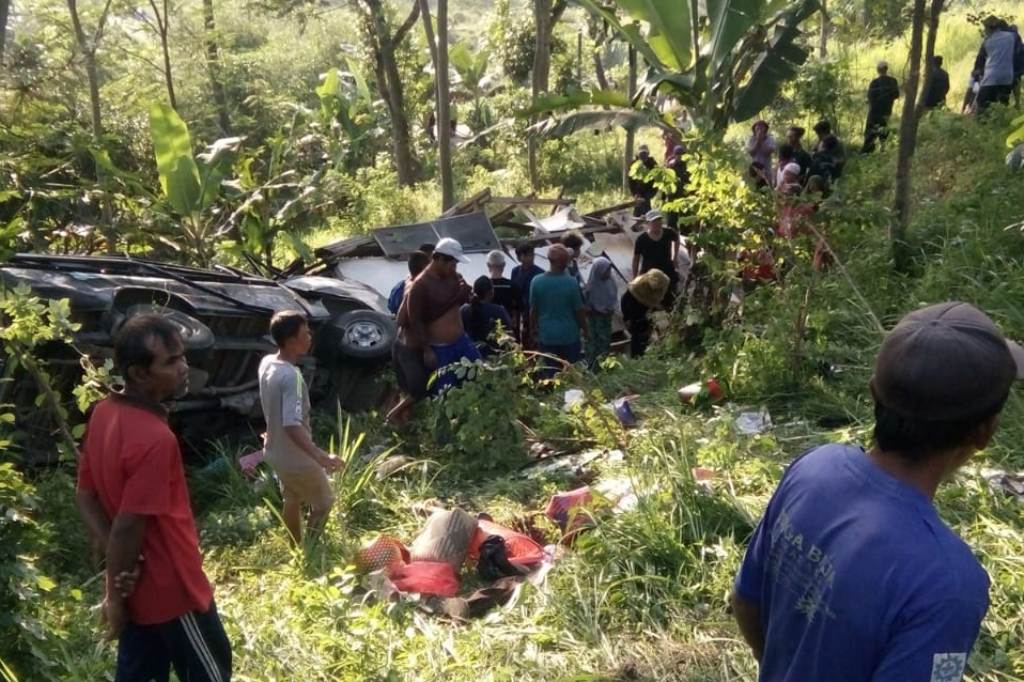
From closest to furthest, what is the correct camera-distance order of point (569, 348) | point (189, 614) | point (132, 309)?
point (189, 614)
point (132, 309)
point (569, 348)

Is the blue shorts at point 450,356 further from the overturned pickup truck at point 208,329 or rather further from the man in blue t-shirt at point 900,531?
the man in blue t-shirt at point 900,531

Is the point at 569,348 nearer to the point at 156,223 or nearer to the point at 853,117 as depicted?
the point at 156,223

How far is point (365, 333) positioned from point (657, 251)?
290 centimetres

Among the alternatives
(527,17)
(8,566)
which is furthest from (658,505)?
(527,17)

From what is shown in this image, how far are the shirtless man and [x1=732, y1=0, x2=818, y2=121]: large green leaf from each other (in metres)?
4.61

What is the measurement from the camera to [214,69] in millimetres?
24781

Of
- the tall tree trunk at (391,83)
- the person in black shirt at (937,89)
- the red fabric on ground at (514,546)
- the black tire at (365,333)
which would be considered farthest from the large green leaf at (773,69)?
the red fabric on ground at (514,546)

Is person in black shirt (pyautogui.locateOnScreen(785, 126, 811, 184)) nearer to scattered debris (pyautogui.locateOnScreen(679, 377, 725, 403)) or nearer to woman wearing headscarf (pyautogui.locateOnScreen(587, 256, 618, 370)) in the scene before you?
woman wearing headscarf (pyautogui.locateOnScreen(587, 256, 618, 370))

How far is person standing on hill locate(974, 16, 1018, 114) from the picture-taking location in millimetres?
12648

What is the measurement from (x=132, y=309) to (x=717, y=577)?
14.2 ft

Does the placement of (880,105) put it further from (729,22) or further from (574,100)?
(574,100)

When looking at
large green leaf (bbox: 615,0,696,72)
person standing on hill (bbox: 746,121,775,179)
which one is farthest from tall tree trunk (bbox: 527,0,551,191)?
large green leaf (bbox: 615,0,696,72)

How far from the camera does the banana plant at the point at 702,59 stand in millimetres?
9656

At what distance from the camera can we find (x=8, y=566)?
12.0ft
